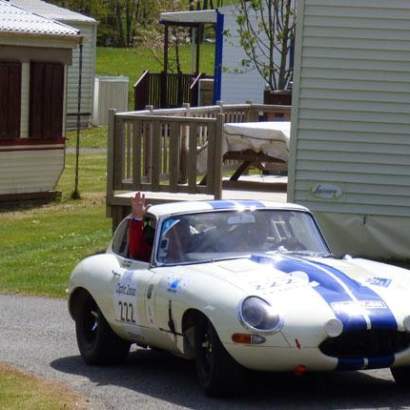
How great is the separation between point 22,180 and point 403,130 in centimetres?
932

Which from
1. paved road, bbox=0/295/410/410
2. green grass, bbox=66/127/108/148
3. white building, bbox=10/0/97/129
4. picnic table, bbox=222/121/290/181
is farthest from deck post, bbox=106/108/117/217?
white building, bbox=10/0/97/129

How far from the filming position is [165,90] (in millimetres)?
33250

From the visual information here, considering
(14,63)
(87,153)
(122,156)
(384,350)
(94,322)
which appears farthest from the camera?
(87,153)

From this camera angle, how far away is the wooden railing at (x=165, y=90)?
3291cm

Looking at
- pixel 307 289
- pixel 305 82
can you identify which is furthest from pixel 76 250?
pixel 307 289

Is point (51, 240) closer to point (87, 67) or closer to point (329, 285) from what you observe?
point (329, 285)

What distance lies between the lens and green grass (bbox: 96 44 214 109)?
54594 millimetres

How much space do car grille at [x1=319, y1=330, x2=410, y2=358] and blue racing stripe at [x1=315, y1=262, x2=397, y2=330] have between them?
5 centimetres

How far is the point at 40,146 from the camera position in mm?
22938

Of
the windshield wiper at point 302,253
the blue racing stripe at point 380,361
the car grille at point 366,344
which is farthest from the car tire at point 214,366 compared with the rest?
the windshield wiper at point 302,253

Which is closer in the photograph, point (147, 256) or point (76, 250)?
point (147, 256)

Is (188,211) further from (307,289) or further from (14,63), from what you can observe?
(14,63)

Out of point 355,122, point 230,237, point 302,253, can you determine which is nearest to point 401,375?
point 302,253

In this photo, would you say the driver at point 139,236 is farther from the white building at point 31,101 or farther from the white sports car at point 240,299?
the white building at point 31,101
